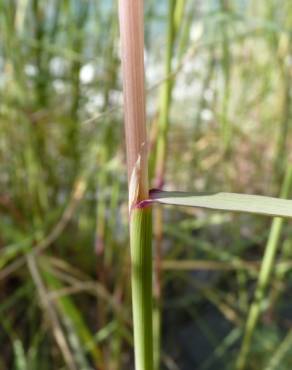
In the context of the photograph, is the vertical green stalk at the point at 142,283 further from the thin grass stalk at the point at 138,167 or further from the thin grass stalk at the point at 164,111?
the thin grass stalk at the point at 164,111

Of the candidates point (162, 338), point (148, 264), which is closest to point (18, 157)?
point (162, 338)

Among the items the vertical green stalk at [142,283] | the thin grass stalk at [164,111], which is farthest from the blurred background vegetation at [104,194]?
the vertical green stalk at [142,283]

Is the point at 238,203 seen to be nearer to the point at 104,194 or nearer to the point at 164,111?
the point at 164,111

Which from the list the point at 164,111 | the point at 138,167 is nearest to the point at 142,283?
the point at 138,167

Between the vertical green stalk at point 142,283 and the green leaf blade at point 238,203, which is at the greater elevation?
the green leaf blade at point 238,203

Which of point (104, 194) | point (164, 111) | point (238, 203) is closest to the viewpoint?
point (238, 203)

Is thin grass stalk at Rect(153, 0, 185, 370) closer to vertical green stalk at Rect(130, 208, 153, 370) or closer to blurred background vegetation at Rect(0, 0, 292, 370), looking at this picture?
blurred background vegetation at Rect(0, 0, 292, 370)
